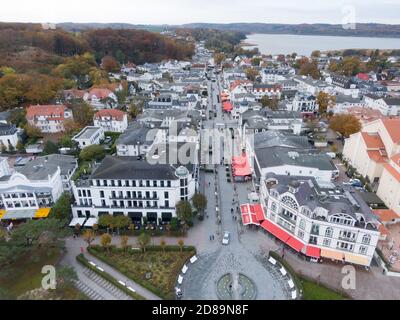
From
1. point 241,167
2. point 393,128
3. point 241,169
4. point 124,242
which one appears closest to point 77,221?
point 124,242

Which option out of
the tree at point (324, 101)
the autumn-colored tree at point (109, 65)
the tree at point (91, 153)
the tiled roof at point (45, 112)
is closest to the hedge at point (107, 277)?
the tree at point (91, 153)

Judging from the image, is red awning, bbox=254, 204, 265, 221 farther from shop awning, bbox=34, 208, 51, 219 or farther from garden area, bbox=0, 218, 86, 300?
A: shop awning, bbox=34, 208, 51, 219

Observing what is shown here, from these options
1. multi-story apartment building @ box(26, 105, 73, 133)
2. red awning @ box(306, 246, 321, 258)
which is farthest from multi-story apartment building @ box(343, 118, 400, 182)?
multi-story apartment building @ box(26, 105, 73, 133)

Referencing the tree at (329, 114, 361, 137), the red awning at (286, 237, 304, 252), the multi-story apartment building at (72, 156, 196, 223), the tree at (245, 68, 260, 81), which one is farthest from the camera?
the tree at (245, 68, 260, 81)

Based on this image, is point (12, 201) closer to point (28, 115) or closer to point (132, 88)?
point (28, 115)

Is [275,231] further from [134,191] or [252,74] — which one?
[252,74]

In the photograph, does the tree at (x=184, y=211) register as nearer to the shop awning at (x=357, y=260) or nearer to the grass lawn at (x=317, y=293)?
the grass lawn at (x=317, y=293)
